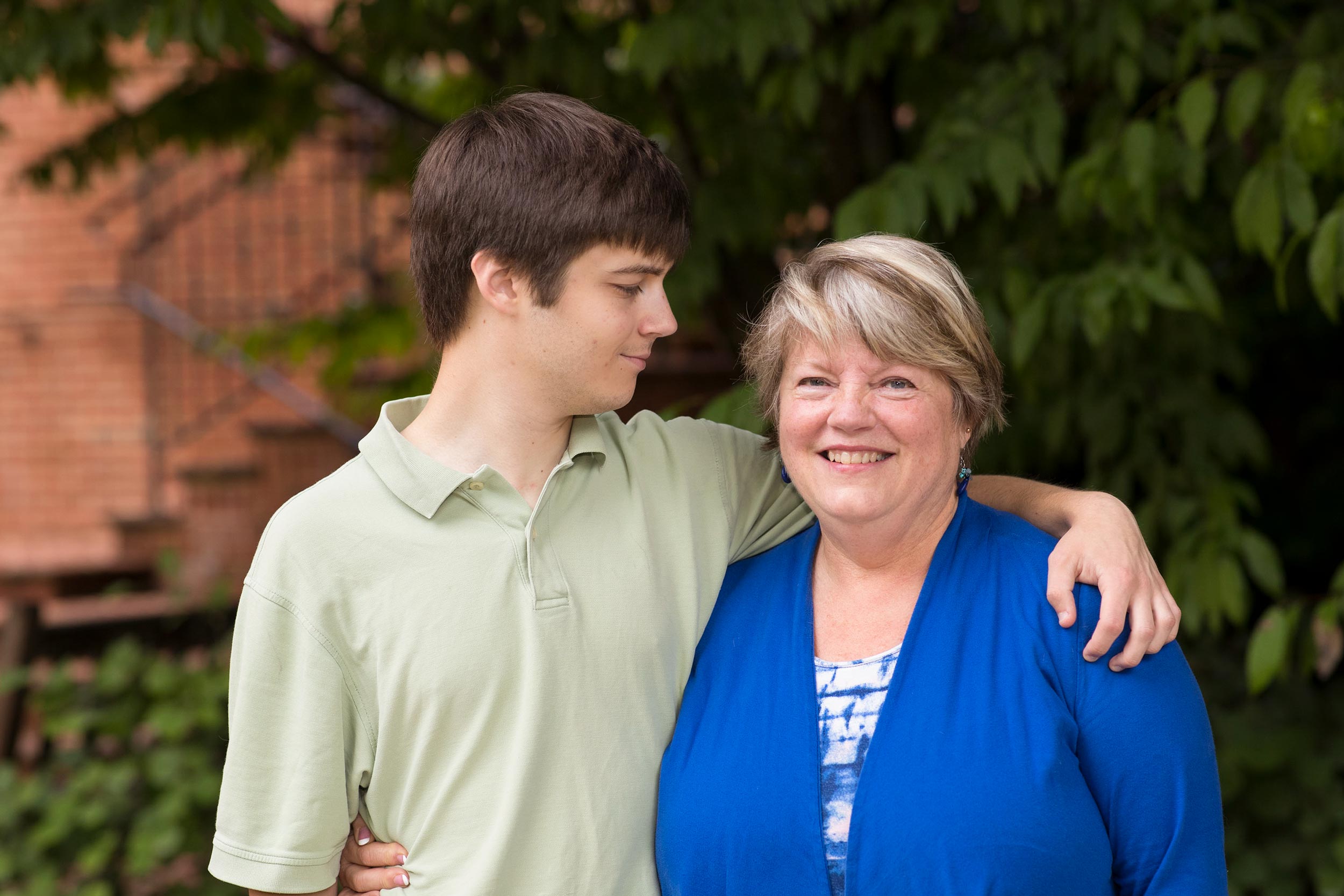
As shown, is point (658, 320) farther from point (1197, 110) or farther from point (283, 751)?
point (1197, 110)

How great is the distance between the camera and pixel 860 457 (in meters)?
1.69

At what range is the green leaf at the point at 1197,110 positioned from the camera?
2209 mm

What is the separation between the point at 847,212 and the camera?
2383 mm

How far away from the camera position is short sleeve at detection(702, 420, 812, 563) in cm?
197

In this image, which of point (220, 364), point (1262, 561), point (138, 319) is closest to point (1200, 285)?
point (1262, 561)

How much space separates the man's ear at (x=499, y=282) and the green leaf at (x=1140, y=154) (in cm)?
124

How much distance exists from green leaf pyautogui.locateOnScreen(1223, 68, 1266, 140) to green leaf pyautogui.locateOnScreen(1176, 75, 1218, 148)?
0.13 feet

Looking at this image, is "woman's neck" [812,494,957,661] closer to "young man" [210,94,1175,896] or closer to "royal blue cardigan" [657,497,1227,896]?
"royal blue cardigan" [657,497,1227,896]

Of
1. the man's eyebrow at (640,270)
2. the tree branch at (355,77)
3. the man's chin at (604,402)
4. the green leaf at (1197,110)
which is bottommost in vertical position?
the man's chin at (604,402)

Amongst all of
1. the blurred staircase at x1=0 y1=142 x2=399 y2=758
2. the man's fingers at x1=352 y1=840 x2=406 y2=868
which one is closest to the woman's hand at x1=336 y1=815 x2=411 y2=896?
the man's fingers at x1=352 y1=840 x2=406 y2=868

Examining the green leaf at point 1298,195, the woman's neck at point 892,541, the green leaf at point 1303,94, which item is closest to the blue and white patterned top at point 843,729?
the woman's neck at point 892,541

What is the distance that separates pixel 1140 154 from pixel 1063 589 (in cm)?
106

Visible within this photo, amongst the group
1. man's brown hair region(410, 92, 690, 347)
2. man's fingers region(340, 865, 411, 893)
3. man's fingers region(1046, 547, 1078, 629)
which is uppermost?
man's brown hair region(410, 92, 690, 347)

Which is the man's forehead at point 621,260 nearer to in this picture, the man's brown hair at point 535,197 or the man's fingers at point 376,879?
the man's brown hair at point 535,197
